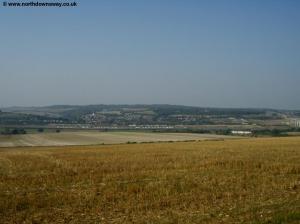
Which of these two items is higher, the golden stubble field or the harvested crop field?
the golden stubble field

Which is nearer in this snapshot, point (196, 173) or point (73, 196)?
point (73, 196)

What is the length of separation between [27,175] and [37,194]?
6.70 meters

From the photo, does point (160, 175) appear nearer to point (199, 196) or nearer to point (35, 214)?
point (199, 196)

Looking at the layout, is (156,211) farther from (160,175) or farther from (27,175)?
(27,175)

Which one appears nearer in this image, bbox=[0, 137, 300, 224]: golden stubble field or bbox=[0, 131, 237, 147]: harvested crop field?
bbox=[0, 137, 300, 224]: golden stubble field

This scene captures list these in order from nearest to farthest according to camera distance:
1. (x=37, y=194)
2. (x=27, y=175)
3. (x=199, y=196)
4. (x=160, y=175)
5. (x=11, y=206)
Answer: (x=11, y=206) → (x=199, y=196) → (x=37, y=194) → (x=160, y=175) → (x=27, y=175)

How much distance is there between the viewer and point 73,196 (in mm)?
16578

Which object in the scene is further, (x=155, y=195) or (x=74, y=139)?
(x=74, y=139)

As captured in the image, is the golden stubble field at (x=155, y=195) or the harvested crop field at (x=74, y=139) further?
the harvested crop field at (x=74, y=139)

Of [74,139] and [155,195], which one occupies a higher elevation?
[155,195]

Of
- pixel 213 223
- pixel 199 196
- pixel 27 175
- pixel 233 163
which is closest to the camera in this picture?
pixel 213 223

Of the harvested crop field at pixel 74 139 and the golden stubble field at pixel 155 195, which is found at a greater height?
the golden stubble field at pixel 155 195

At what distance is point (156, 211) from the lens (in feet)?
45.1

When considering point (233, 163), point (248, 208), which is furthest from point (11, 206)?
point (233, 163)
